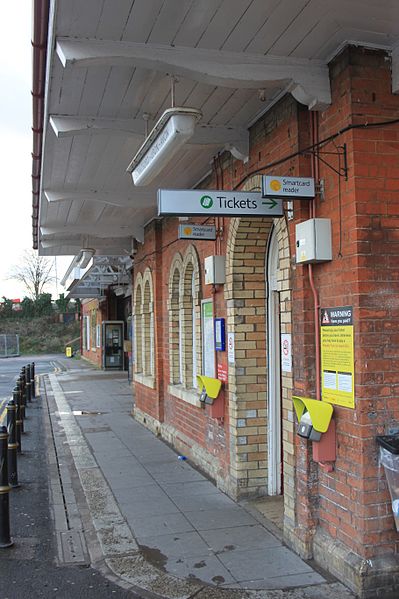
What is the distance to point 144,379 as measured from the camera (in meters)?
12.3

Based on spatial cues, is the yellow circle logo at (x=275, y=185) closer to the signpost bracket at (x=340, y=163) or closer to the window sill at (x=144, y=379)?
the signpost bracket at (x=340, y=163)

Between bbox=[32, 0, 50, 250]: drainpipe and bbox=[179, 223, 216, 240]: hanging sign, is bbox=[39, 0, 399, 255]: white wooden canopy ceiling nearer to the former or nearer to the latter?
bbox=[32, 0, 50, 250]: drainpipe

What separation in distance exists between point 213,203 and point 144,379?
7582 millimetres

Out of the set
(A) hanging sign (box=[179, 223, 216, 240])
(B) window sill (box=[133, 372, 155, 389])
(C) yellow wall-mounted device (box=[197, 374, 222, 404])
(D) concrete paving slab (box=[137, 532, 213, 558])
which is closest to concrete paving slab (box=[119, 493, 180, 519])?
(D) concrete paving slab (box=[137, 532, 213, 558])

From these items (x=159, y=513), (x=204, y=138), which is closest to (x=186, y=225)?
(x=204, y=138)

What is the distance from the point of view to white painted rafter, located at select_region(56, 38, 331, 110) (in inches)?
170

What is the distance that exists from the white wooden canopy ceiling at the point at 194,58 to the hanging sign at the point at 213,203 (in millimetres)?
913

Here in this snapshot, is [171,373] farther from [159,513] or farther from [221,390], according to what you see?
[159,513]

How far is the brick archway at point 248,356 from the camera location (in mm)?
6797

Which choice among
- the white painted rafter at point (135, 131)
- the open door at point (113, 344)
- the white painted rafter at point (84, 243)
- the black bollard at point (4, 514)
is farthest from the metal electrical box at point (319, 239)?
the open door at point (113, 344)

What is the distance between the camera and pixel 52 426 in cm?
1316

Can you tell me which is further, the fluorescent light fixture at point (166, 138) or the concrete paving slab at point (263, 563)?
the concrete paving slab at point (263, 563)

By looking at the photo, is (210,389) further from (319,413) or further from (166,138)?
(166,138)

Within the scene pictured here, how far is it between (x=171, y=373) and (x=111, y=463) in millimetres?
1955
